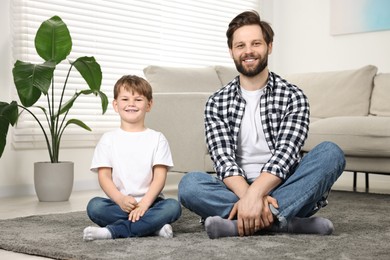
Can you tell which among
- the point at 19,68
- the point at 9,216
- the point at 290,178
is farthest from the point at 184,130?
the point at 290,178

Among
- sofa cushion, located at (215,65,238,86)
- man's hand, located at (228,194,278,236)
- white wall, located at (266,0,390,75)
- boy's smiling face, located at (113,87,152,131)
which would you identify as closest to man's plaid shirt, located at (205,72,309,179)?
man's hand, located at (228,194,278,236)

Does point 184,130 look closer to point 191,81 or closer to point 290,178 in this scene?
point 191,81

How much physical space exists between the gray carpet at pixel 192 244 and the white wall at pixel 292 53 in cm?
144

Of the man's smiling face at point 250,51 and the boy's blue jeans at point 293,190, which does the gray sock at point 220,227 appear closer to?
the boy's blue jeans at point 293,190

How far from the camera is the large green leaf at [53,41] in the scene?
12.2ft

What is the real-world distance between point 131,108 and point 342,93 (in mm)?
2597

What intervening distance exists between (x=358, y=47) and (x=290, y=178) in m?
3.50

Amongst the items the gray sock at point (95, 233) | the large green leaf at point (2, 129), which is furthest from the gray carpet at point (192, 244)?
the large green leaf at point (2, 129)

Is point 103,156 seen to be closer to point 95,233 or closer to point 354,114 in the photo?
point 95,233

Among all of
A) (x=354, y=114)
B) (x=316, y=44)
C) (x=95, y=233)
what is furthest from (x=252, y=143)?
(x=316, y=44)

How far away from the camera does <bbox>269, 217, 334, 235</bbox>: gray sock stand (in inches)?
87.2

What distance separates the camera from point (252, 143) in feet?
7.64

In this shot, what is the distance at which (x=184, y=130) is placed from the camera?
4.06 meters

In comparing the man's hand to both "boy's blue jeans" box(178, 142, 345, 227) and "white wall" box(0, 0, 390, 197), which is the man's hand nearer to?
"boy's blue jeans" box(178, 142, 345, 227)
